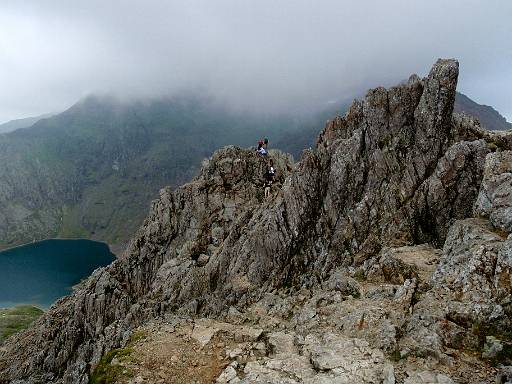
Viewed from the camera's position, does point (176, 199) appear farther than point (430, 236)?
Yes

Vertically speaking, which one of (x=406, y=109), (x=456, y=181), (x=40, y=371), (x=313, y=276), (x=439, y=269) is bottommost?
(x=40, y=371)

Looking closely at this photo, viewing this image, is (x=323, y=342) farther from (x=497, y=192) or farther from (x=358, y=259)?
(x=497, y=192)

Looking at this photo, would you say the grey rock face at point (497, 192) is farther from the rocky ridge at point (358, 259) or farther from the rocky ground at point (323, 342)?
the rocky ground at point (323, 342)

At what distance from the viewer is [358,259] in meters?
36.8

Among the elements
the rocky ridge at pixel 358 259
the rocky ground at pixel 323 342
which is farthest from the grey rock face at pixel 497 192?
the rocky ground at pixel 323 342

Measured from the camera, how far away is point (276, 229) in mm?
46656

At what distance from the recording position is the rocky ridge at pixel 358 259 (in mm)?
23094

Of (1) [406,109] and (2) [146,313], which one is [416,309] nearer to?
(1) [406,109]

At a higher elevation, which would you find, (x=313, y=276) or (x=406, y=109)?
(x=406, y=109)

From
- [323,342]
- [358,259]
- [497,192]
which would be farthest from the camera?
[358,259]

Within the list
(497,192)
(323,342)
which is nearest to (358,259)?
(323,342)

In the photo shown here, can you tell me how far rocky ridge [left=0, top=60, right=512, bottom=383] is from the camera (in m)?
23.1

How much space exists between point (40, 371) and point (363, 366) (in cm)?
7309

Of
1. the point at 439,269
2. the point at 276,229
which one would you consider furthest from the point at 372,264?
the point at 276,229
